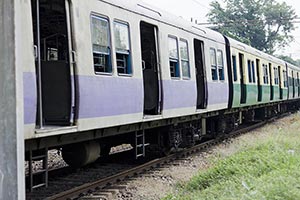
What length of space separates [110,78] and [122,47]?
809 millimetres

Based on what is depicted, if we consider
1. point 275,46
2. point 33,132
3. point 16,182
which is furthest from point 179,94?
point 275,46

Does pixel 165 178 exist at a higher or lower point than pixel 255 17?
lower

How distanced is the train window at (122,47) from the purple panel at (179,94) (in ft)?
5.39

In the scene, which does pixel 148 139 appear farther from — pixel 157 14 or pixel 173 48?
pixel 157 14

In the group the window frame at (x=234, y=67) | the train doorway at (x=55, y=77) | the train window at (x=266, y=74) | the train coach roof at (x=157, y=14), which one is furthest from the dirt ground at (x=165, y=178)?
the train window at (x=266, y=74)

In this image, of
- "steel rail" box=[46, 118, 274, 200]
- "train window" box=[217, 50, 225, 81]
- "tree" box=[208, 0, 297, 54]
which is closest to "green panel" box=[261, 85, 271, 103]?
"train window" box=[217, 50, 225, 81]

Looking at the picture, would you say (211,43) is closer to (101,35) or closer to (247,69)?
(247,69)

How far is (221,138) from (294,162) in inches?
306

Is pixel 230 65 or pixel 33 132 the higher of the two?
pixel 230 65

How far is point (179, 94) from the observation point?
1056 cm

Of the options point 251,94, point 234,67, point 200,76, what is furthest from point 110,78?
point 251,94

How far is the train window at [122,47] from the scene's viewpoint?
7.93 meters

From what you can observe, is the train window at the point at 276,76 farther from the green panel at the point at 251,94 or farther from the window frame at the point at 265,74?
the green panel at the point at 251,94

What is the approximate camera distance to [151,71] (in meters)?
10.1
